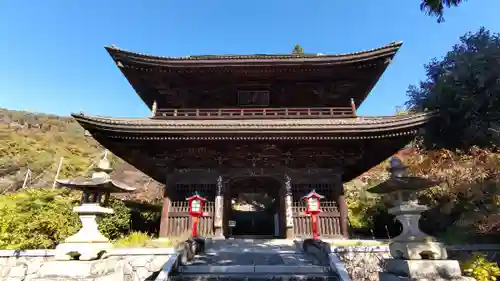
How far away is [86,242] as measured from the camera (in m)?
6.49

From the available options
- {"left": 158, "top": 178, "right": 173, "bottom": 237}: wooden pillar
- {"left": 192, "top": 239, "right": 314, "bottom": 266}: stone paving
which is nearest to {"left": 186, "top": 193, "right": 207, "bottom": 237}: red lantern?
{"left": 192, "top": 239, "right": 314, "bottom": 266}: stone paving

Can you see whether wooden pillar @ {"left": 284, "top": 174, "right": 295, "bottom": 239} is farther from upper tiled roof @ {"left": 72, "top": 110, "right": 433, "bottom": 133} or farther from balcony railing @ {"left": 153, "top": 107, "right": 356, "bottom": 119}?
balcony railing @ {"left": 153, "top": 107, "right": 356, "bottom": 119}

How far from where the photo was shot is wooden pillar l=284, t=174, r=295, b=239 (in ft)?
37.4

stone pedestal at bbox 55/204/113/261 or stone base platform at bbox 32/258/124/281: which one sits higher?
stone pedestal at bbox 55/204/113/261

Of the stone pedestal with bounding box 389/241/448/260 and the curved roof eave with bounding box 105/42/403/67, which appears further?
the curved roof eave with bounding box 105/42/403/67

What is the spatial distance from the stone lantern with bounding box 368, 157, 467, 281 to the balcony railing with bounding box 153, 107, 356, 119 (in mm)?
6397

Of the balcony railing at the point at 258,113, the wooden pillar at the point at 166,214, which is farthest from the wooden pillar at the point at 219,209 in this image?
the balcony railing at the point at 258,113

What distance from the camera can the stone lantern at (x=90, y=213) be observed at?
6.39m

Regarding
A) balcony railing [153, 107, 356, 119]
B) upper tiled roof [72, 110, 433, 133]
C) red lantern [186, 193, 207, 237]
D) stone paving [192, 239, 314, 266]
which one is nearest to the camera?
stone paving [192, 239, 314, 266]

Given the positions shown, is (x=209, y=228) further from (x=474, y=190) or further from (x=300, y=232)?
(x=474, y=190)

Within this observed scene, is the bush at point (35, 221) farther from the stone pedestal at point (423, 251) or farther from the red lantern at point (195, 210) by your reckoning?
the stone pedestal at point (423, 251)

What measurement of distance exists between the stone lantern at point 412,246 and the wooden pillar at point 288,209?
497cm

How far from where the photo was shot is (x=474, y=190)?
870 cm

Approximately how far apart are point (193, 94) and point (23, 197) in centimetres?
889
